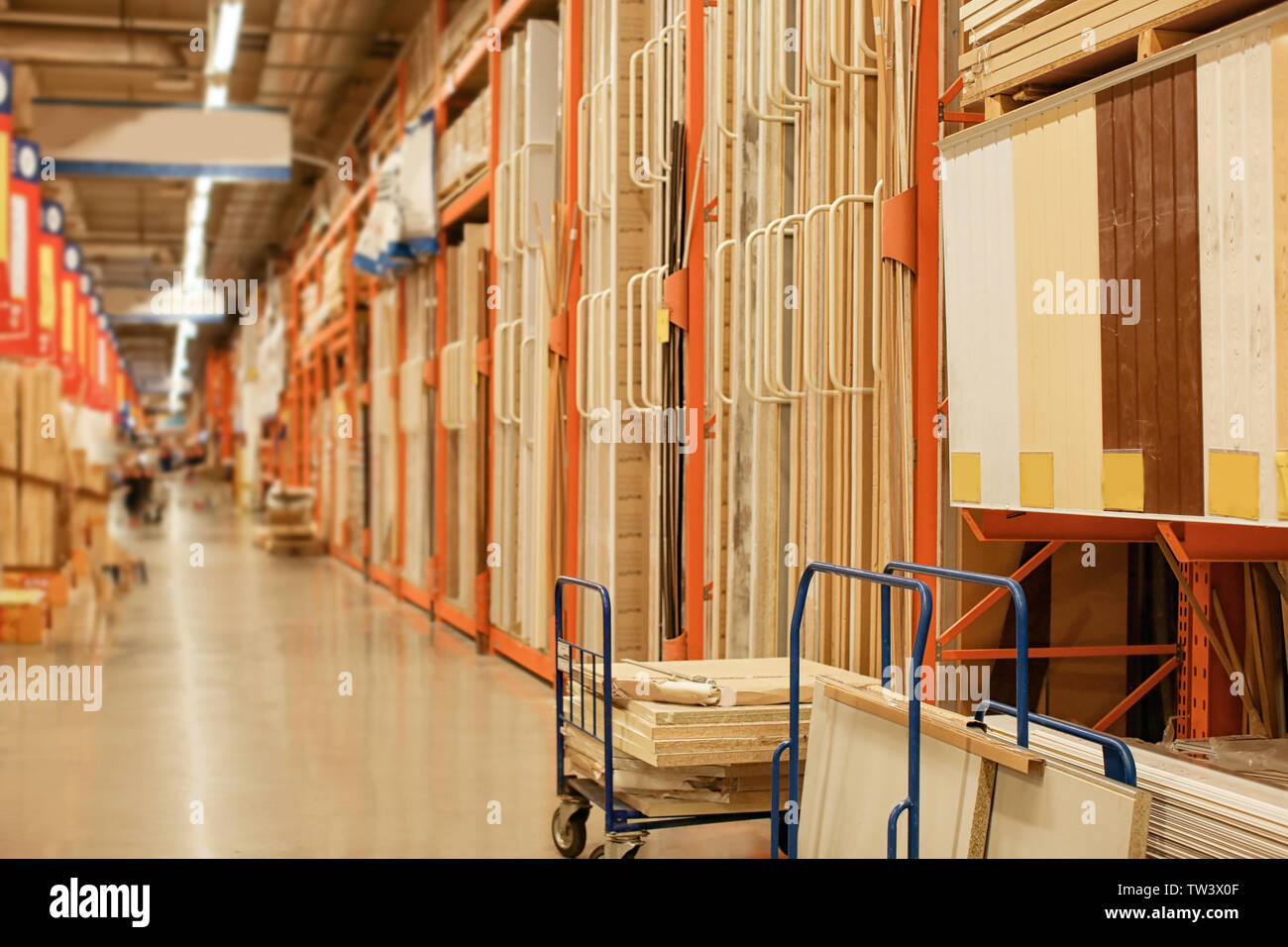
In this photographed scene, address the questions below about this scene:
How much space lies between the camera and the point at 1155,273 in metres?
3.79

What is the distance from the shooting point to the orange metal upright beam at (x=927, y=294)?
5.00 metres

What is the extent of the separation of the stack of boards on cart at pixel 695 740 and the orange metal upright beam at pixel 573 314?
12.7 ft

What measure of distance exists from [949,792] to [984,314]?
1.56 meters

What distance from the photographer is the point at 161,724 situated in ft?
26.9

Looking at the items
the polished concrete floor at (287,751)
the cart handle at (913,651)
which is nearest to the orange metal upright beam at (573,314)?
the polished concrete floor at (287,751)

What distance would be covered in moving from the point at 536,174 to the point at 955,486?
6.08m

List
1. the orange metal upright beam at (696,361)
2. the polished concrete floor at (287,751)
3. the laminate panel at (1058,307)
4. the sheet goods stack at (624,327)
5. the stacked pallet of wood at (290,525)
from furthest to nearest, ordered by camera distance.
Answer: the stacked pallet of wood at (290,525) < the sheet goods stack at (624,327) < the orange metal upright beam at (696,361) < the polished concrete floor at (287,751) < the laminate panel at (1058,307)

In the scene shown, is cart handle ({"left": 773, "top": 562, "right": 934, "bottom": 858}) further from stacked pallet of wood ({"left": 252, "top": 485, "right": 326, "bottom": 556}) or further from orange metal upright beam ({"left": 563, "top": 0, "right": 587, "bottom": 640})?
stacked pallet of wood ({"left": 252, "top": 485, "right": 326, "bottom": 556})

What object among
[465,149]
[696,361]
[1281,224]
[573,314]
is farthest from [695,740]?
[465,149]

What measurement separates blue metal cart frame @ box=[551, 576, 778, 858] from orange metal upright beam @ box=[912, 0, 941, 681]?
1080 millimetres

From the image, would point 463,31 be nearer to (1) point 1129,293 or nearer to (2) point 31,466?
(2) point 31,466

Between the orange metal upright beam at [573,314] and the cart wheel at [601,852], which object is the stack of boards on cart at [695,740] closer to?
the cart wheel at [601,852]
